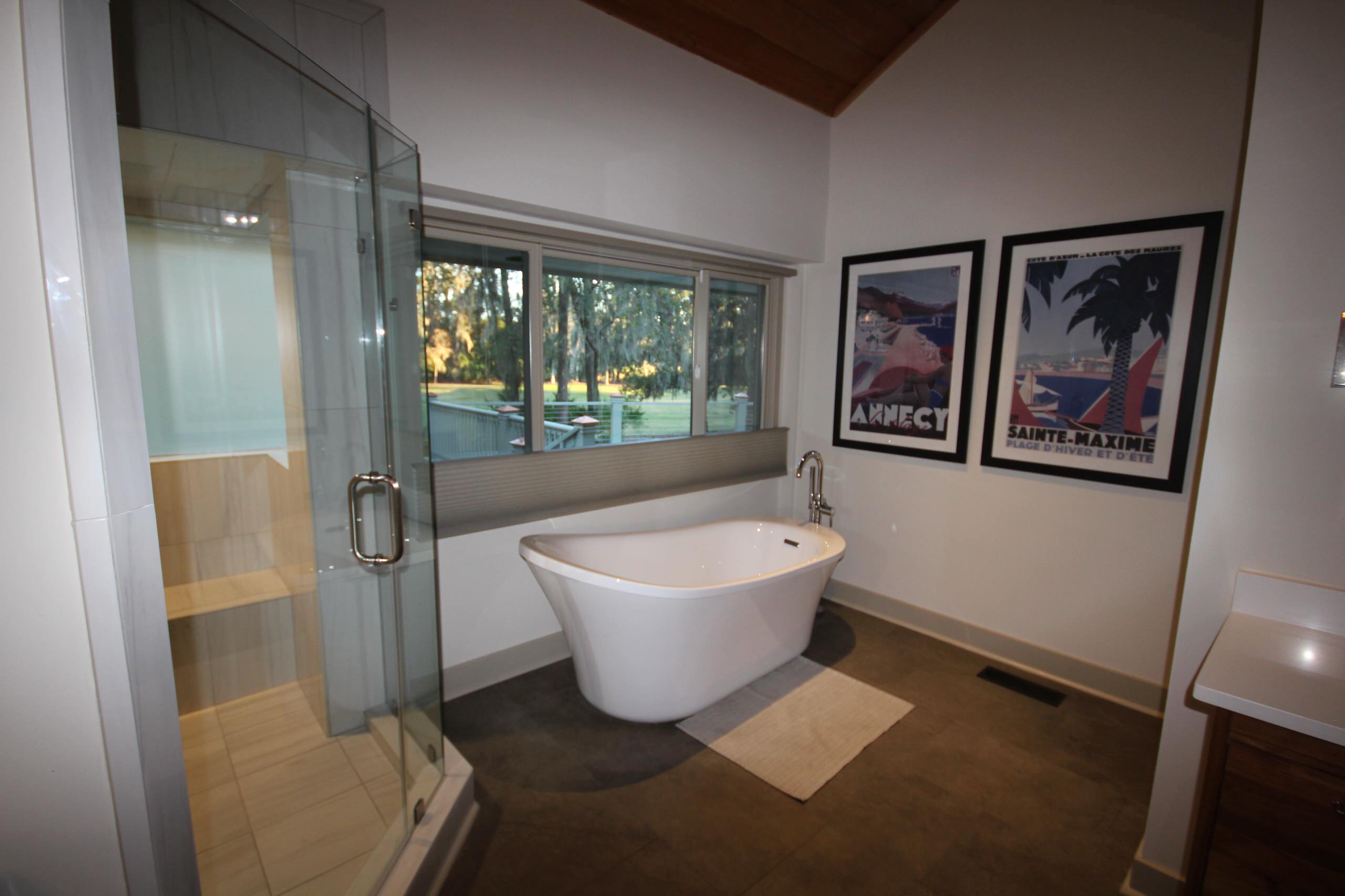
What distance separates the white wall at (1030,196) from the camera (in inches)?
89.0

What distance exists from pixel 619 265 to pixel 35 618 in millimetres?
2531

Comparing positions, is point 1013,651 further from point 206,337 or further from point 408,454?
point 206,337

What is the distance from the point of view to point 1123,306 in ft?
7.98

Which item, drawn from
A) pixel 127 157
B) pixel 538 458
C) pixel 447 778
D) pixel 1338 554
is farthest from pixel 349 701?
pixel 1338 554

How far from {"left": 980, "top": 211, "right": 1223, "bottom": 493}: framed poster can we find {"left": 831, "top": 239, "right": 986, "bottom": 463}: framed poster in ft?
0.52

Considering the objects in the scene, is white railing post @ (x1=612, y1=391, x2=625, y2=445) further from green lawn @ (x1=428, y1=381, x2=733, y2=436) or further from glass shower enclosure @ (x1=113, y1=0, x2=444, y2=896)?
glass shower enclosure @ (x1=113, y1=0, x2=444, y2=896)

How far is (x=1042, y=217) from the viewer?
2633mm

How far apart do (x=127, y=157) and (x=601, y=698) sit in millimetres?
2118

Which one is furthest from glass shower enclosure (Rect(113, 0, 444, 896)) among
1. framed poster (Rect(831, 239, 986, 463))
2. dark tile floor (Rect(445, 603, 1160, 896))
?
framed poster (Rect(831, 239, 986, 463))

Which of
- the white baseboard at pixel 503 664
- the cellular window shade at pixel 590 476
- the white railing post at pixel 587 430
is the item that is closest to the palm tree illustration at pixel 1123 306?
the cellular window shade at pixel 590 476

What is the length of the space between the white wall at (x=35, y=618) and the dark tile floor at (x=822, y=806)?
109 centimetres

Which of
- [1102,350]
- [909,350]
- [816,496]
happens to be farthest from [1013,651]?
[909,350]

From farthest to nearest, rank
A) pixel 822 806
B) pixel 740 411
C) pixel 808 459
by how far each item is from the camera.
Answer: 1. pixel 740 411
2. pixel 808 459
3. pixel 822 806

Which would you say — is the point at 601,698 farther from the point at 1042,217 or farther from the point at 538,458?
the point at 1042,217
